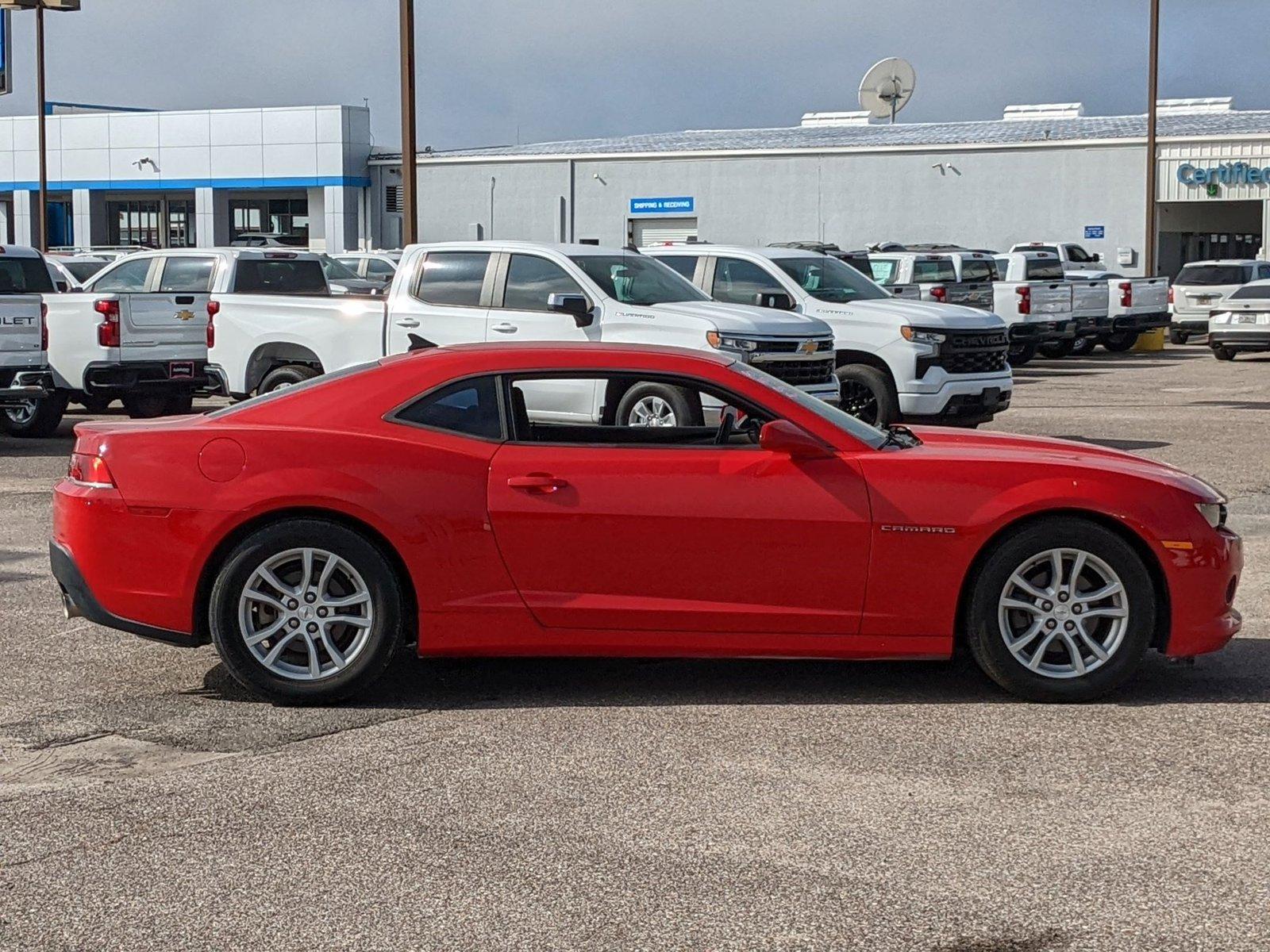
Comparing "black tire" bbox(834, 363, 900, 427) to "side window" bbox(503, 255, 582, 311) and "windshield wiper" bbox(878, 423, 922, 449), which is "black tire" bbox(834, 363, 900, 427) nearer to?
"side window" bbox(503, 255, 582, 311)

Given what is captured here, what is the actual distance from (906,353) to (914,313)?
0.47 metres

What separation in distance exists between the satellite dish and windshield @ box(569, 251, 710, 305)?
43.5 metres

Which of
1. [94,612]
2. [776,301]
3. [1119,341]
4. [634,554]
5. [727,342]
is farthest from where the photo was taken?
[1119,341]

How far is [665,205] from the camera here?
55.6m

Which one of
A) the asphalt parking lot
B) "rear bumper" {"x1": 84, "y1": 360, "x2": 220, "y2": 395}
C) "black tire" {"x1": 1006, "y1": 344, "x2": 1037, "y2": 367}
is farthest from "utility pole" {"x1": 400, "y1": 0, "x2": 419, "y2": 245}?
the asphalt parking lot

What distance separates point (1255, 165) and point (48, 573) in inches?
1743

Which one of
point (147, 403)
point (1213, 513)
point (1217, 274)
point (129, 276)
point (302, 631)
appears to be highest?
point (1217, 274)

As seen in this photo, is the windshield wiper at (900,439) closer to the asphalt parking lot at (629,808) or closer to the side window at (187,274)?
the asphalt parking lot at (629,808)

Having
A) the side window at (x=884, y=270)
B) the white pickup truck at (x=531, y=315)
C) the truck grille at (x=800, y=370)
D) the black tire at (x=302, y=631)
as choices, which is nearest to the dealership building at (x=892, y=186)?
the side window at (x=884, y=270)

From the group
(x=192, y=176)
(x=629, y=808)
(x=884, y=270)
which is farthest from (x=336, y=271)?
(x=192, y=176)

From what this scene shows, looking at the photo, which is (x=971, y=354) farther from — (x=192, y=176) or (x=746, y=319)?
(x=192, y=176)

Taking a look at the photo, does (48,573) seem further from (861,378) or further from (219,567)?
(861,378)

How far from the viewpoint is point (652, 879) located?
15.9 feet

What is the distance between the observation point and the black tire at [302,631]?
22.0ft
